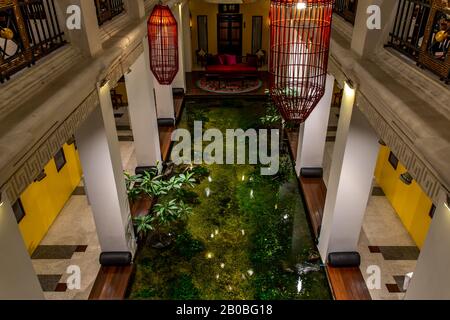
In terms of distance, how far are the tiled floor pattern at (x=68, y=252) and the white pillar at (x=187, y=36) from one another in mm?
8222

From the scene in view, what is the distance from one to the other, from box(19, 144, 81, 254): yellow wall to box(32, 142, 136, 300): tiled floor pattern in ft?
0.49

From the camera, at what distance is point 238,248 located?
21.1 feet

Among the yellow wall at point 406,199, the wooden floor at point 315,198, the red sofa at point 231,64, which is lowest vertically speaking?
the wooden floor at point 315,198

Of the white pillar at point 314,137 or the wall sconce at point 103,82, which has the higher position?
the wall sconce at point 103,82

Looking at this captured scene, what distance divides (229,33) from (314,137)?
867 centimetres

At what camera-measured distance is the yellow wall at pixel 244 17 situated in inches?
567

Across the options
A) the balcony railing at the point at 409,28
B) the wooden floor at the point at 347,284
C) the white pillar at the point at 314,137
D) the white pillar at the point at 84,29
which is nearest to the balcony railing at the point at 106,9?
the white pillar at the point at 84,29

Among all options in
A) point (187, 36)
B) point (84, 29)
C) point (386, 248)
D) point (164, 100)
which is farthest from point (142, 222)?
point (187, 36)

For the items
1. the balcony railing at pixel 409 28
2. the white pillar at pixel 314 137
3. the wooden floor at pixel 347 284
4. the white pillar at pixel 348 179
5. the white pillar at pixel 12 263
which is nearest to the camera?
the white pillar at pixel 12 263

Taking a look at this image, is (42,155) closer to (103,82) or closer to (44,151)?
(44,151)

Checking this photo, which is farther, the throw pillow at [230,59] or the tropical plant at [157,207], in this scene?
the throw pillow at [230,59]

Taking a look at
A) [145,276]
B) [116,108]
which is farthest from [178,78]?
[145,276]

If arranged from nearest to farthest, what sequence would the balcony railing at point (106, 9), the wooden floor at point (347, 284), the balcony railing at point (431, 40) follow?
1. the balcony railing at point (431, 40)
2. the balcony railing at point (106, 9)
3. the wooden floor at point (347, 284)

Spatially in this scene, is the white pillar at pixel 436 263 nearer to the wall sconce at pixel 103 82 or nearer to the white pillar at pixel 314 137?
the wall sconce at pixel 103 82
